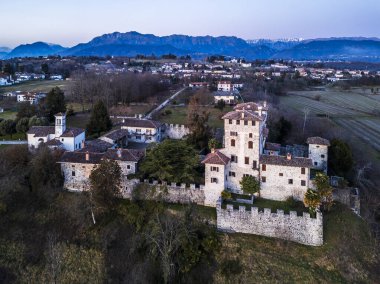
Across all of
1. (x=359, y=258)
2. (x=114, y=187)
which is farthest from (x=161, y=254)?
(x=359, y=258)

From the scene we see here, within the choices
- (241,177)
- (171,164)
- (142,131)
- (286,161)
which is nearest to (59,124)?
(142,131)

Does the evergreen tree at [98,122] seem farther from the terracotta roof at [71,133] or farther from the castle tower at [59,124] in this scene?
the castle tower at [59,124]

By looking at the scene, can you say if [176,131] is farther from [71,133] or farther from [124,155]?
[124,155]

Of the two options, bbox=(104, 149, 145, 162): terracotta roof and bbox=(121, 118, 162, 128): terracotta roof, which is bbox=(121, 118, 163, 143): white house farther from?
bbox=(104, 149, 145, 162): terracotta roof

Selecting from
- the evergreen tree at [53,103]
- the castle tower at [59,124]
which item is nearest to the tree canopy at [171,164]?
the castle tower at [59,124]

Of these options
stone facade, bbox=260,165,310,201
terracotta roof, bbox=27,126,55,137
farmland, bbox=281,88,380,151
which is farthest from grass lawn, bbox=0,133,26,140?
farmland, bbox=281,88,380,151

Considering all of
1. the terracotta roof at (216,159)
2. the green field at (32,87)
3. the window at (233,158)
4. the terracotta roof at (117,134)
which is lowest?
the terracotta roof at (117,134)

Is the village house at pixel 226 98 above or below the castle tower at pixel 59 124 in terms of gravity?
below
